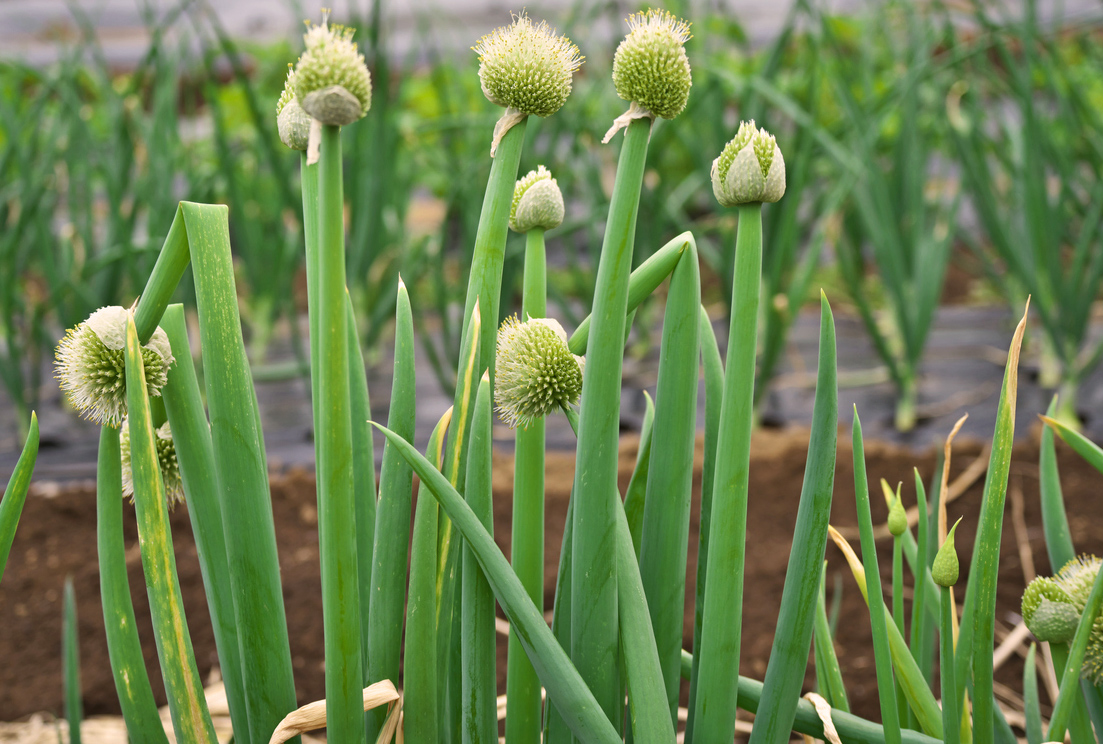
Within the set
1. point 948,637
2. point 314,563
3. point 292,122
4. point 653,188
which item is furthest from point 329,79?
point 653,188

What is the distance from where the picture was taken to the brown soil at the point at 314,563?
3.22ft

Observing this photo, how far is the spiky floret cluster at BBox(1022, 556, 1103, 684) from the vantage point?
440mm

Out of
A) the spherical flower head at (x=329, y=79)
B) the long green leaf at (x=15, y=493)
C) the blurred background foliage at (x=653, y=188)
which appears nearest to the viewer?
the spherical flower head at (x=329, y=79)

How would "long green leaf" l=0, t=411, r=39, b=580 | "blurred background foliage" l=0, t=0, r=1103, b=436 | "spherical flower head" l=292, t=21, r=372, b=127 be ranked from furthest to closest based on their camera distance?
→ "blurred background foliage" l=0, t=0, r=1103, b=436
"long green leaf" l=0, t=411, r=39, b=580
"spherical flower head" l=292, t=21, r=372, b=127

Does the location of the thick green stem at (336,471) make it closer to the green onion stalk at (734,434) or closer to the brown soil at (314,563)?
the green onion stalk at (734,434)

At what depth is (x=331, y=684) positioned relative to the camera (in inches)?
15.0

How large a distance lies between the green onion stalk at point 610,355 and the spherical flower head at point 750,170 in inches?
1.3

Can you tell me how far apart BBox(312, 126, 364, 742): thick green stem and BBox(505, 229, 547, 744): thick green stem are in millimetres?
85

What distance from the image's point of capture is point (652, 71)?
1.10 ft

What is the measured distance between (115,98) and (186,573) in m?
1.09

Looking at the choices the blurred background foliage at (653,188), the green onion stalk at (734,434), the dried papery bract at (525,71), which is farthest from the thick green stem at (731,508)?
the blurred background foliage at (653,188)

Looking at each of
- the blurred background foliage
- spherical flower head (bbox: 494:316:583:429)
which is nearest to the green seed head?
spherical flower head (bbox: 494:316:583:429)

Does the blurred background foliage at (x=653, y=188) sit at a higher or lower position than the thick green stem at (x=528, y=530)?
higher

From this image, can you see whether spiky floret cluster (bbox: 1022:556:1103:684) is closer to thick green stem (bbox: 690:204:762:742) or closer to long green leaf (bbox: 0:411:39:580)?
thick green stem (bbox: 690:204:762:742)
